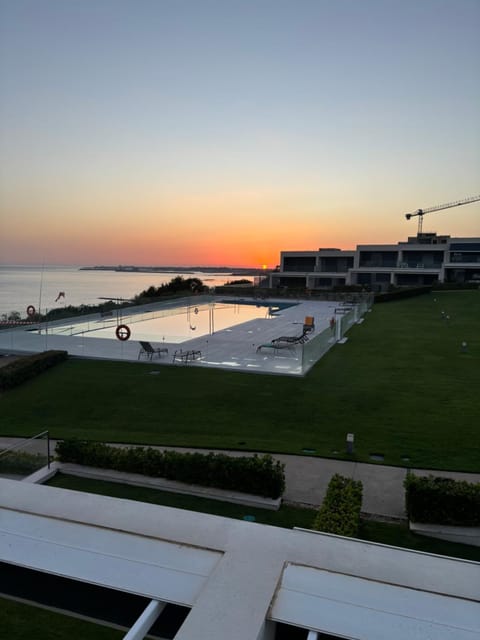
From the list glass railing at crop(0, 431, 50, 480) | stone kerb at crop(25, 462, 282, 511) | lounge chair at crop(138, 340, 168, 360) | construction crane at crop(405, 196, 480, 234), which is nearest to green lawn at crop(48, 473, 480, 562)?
stone kerb at crop(25, 462, 282, 511)

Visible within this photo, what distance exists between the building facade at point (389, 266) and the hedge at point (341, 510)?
5433 centimetres

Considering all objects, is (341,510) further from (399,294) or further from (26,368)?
(399,294)

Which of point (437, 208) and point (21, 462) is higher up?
point (437, 208)

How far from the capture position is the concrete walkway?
7555mm

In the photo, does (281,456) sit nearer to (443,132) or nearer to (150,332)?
(150,332)

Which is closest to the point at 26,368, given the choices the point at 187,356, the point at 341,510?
the point at 187,356

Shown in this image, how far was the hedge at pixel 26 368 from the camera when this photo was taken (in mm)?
15102

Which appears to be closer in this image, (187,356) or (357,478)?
(357,478)

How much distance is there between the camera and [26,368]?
1594 cm

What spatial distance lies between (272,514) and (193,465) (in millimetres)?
1607

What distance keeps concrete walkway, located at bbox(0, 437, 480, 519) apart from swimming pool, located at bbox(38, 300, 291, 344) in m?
14.4

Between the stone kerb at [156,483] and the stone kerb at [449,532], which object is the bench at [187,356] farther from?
the stone kerb at [449,532]

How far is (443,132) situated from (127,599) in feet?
105

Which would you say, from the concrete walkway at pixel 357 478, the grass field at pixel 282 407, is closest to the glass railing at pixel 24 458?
the concrete walkway at pixel 357 478
